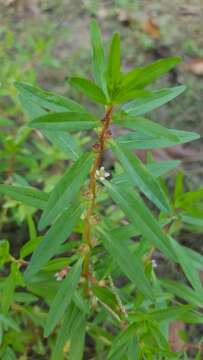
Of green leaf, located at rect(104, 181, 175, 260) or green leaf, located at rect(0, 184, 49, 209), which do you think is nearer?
green leaf, located at rect(104, 181, 175, 260)

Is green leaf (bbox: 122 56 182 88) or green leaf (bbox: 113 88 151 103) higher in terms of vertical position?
green leaf (bbox: 122 56 182 88)

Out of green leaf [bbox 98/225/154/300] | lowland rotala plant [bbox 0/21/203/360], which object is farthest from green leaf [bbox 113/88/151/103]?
green leaf [bbox 98/225/154/300]

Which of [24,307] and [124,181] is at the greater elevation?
[124,181]

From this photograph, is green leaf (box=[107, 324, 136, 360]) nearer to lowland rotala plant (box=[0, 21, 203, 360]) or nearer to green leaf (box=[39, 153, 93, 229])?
lowland rotala plant (box=[0, 21, 203, 360])

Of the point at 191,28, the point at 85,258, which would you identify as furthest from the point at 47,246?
the point at 191,28

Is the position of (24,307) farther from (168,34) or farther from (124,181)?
(168,34)

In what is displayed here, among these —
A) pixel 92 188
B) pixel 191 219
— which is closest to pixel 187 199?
pixel 191 219

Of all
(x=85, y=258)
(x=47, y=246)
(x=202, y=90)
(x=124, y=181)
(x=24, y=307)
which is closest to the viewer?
(x=47, y=246)
